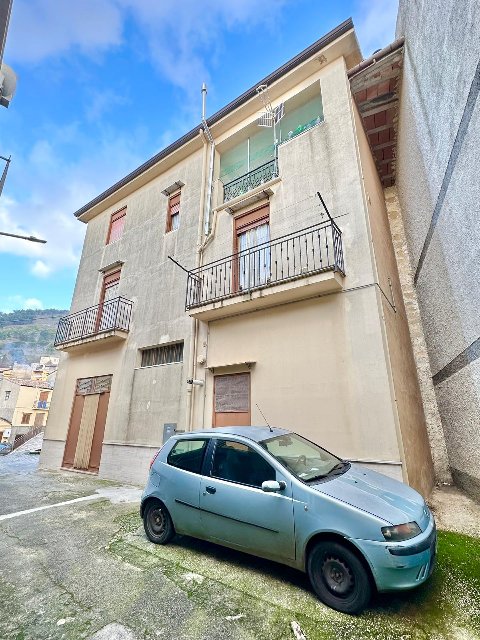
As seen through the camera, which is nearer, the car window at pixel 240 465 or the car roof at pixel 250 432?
the car window at pixel 240 465

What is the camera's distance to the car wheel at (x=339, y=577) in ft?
8.11

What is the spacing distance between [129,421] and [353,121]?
10280 millimetres

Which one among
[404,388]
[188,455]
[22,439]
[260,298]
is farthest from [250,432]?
[22,439]

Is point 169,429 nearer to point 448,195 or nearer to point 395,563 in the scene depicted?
point 395,563

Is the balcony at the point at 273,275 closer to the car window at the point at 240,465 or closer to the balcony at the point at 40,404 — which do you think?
the car window at the point at 240,465

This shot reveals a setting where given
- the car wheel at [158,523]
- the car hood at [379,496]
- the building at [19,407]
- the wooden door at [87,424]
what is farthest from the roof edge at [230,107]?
the building at [19,407]

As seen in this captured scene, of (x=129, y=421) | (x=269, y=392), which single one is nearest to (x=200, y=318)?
(x=269, y=392)

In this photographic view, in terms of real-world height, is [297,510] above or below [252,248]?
below

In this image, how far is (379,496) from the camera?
2.87 meters

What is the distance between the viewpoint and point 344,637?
2268mm

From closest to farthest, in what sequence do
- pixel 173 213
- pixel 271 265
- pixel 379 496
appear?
pixel 379 496 → pixel 271 265 → pixel 173 213

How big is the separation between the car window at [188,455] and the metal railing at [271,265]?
382 centimetres

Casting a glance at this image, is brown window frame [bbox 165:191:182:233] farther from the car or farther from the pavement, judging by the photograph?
the pavement

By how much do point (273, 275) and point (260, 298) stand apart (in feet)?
3.04
